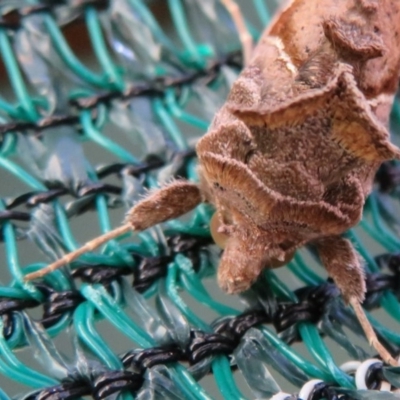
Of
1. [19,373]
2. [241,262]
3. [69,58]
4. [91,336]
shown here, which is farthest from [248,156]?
[69,58]

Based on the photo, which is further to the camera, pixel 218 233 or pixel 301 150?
pixel 218 233

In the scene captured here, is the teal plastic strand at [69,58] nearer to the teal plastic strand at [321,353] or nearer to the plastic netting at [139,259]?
the plastic netting at [139,259]

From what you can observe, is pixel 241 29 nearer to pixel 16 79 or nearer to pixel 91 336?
pixel 16 79

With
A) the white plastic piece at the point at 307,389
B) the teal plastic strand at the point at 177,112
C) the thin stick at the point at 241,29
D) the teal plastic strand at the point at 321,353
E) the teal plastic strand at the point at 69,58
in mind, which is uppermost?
the teal plastic strand at the point at 69,58

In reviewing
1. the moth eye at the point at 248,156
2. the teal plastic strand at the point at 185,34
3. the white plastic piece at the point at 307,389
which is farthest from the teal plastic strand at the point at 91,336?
the teal plastic strand at the point at 185,34

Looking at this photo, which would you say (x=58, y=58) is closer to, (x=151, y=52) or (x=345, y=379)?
(x=151, y=52)

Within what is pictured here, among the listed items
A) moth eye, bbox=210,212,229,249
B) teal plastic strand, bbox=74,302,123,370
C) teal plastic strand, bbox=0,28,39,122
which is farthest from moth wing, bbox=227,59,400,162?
teal plastic strand, bbox=0,28,39,122

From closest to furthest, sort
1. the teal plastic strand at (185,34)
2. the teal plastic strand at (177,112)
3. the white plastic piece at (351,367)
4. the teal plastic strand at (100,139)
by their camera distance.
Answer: the white plastic piece at (351,367), the teal plastic strand at (100,139), the teal plastic strand at (177,112), the teal plastic strand at (185,34)

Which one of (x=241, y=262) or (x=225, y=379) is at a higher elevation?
(x=241, y=262)

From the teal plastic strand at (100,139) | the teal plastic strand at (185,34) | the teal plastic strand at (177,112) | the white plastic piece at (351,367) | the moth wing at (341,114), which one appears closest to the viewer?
the moth wing at (341,114)
